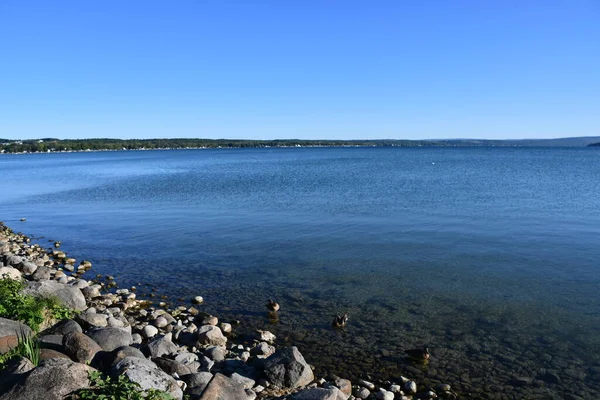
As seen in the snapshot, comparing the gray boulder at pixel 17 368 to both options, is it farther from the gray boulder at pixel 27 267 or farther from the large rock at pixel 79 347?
the gray boulder at pixel 27 267

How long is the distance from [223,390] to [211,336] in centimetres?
407

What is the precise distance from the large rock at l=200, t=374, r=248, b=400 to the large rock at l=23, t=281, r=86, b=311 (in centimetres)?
707

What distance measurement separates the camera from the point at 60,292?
14.5m

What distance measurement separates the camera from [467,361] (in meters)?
12.4

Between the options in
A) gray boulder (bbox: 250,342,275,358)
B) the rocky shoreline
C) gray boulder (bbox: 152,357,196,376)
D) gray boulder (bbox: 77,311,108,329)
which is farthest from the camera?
gray boulder (bbox: 77,311,108,329)

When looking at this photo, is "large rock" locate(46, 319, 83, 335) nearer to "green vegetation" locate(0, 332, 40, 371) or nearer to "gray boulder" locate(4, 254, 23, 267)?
"green vegetation" locate(0, 332, 40, 371)

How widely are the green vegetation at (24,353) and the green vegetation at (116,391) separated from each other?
1.68 m

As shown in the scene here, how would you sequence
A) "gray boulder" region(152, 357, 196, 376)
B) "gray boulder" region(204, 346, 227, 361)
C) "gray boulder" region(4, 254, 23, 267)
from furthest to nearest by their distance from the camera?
"gray boulder" region(4, 254, 23, 267), "gray boulder" region(204, 346, 227, 361), "gray boulder" region(152, 357, 196, 376)

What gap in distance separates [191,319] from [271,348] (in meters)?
3.44

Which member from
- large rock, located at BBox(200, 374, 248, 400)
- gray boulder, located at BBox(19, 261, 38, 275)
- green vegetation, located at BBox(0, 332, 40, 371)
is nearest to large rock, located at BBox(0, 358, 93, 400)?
green vegetation, located at BBox(0, 332, 40, 371)

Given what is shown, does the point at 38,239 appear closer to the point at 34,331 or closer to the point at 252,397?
the point at 34,331

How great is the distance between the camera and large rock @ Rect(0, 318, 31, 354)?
9.82 m

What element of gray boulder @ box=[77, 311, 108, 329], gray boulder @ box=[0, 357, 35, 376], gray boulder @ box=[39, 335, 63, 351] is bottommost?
gray boulder @ box=[77, 311, 108, 329]

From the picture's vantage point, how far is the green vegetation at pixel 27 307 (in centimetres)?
1227
